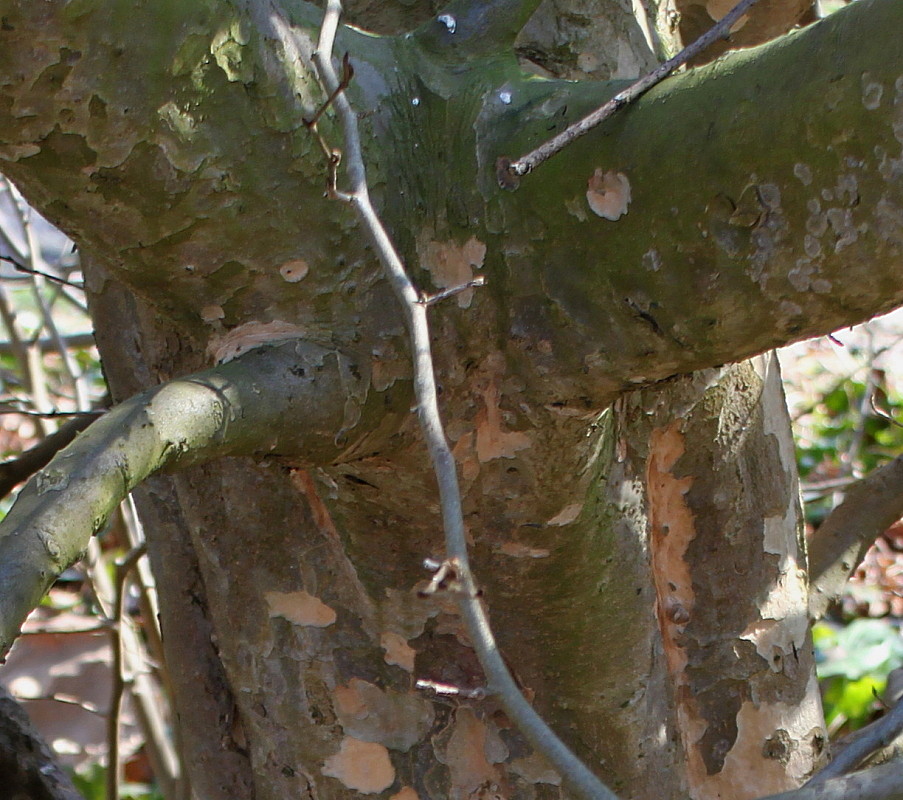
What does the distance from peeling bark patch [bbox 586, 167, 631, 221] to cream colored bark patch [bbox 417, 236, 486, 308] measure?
0.14m

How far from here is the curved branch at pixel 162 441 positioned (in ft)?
2.01

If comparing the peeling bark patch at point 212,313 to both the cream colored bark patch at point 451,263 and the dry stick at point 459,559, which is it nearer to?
the cream colored bark patch at point 451,263

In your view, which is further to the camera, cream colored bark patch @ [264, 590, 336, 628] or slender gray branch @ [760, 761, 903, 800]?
cream colored bark patch @ [264, 590, 336, 628]

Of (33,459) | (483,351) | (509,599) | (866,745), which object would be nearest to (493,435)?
(483,351)

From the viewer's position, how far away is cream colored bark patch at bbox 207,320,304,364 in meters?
0.94

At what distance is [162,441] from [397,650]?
0.58 m

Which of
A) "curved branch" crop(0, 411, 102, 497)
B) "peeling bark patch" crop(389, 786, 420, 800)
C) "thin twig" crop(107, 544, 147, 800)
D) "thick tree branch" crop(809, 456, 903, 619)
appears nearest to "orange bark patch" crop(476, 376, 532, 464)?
"peeling bark patch" crop(389, 786, 420, 800)

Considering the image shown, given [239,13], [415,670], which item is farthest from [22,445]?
[239,13]

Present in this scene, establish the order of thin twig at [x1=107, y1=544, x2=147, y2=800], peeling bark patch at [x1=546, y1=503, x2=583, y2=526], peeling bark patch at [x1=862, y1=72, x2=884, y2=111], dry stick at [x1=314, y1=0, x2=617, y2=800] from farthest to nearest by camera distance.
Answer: thin twig at [x1=107, y1=544, x2=147, y2=800] → peeling bark patch at [x1=546, y1=503, x2=583, y2=526] → peeling bark patch at [x1=862, y1=72, x2=884, y2=111] → dry stick at [x1=314, y1=0, x2=617, y2=800]

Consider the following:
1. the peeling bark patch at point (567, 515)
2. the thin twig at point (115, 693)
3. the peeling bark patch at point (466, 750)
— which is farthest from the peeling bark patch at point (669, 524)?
the thin twig at point (115, 693)

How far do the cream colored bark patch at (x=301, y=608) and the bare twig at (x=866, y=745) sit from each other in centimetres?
57

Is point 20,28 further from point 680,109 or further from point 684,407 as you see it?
point 684,407

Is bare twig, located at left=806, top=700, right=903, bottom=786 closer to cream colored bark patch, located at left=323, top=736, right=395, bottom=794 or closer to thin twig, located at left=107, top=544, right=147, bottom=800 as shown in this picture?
cream colored bark patch, located at left=323, top=736, right=395, bottom=794

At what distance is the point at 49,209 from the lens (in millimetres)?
879
